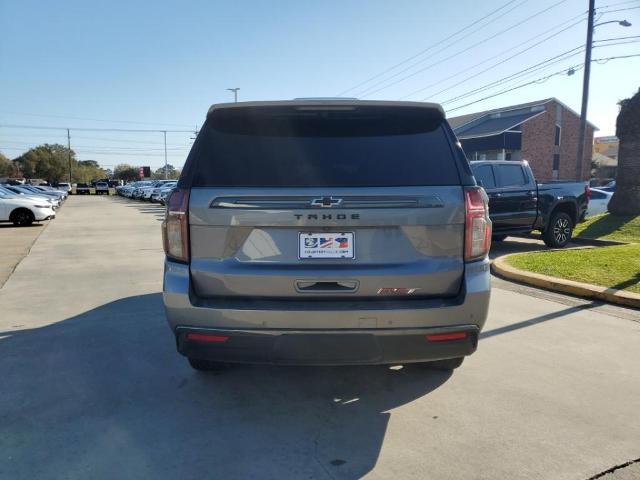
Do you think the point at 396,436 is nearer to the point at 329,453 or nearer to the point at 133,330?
the point at 329,453

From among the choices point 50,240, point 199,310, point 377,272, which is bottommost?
point 50,240

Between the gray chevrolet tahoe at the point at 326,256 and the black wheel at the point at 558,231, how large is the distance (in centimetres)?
896

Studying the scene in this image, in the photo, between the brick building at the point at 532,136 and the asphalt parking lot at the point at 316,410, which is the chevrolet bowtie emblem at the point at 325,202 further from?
the brick building at the point at 532,136

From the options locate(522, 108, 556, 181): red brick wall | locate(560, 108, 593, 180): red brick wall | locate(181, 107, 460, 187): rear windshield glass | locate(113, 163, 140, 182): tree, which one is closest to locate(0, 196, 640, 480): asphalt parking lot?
locate(181, 107, 460, 187): rear windshield glass

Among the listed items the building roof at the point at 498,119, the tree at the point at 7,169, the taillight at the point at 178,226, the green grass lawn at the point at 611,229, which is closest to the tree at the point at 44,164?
the tree at the point at 7,169

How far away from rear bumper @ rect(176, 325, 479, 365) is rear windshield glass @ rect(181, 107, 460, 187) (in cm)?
89

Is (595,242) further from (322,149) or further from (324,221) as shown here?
(324,221)

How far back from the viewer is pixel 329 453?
9.36 ft

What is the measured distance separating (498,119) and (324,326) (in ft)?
162

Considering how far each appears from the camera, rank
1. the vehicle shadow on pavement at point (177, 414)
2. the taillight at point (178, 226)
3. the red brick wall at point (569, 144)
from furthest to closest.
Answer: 1. the red brick wall at point (569, 144)
2. the taillight at point (178, 226)
3. the vehicle shadow on pavement at point (177, 414)

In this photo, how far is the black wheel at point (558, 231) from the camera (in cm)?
1102

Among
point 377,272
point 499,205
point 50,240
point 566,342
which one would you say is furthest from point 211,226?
point 50,240

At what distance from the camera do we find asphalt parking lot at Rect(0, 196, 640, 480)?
275 cm

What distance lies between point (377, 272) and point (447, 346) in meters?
0.63
